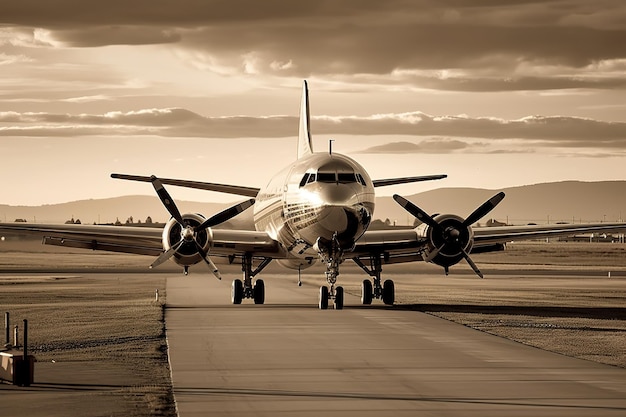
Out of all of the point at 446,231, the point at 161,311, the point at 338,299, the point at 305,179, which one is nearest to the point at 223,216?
the point at 161,311

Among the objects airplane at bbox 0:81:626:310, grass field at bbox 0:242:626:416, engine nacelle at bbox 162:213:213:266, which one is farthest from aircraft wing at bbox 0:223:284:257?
grass field at bbox 0:242:626:416

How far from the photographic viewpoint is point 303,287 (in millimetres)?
53531

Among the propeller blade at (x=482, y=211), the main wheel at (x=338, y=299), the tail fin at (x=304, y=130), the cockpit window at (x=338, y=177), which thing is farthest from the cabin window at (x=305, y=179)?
the tail fin at (x=304, y=130)

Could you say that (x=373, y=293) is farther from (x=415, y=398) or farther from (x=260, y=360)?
(x=415, y=398)

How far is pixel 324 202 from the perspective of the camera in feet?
114

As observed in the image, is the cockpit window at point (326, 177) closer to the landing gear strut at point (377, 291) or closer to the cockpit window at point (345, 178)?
the cockpit window at point (345, 178)

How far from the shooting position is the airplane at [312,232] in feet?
115

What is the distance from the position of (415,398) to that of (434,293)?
31.9 metres

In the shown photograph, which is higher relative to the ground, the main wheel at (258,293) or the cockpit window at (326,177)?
the cockpit window at (326,177)

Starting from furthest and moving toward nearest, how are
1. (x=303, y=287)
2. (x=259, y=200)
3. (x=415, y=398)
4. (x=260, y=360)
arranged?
1. (x=303, y=287)
2. (x=259, y=200)
3. (x=260, y=360)
4. (x=415, y=398)


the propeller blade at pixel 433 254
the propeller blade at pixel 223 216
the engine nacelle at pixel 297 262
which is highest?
the propeller blade at pixel 223 216

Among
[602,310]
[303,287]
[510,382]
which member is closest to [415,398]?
[510,382]

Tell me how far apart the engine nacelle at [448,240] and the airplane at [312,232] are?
36mm

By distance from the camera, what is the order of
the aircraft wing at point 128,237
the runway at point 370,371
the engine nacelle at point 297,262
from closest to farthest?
the runway at point 370,371, the aircraft wing at point 128,237, the engine nacelle at point 297,262
